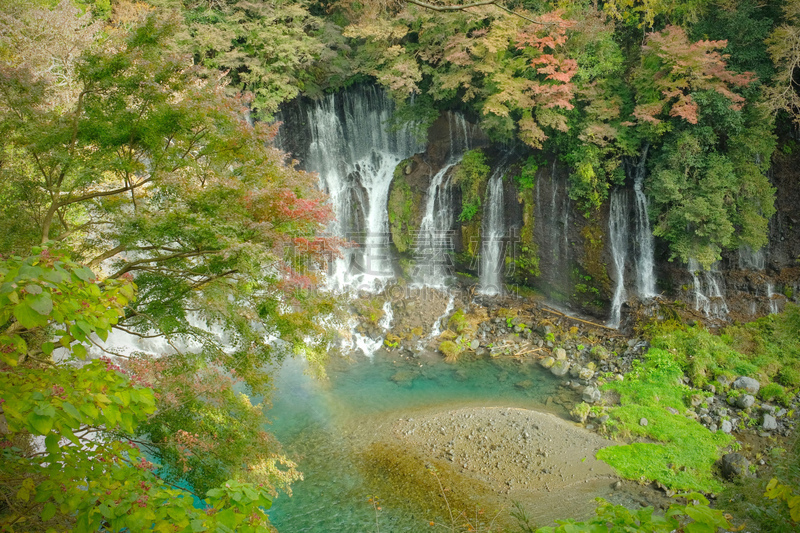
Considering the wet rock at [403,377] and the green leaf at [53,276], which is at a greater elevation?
the green leaf at [53,276]

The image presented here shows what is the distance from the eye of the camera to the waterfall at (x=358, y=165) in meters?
18.0

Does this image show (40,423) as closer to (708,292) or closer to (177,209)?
(177,209)

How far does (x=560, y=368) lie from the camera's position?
12875 mm

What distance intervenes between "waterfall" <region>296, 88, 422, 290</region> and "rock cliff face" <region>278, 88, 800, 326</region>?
0.15 ft

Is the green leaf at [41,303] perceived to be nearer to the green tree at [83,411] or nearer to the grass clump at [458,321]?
the green tree at [83,411]

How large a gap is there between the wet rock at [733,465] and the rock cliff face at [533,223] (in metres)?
5.48

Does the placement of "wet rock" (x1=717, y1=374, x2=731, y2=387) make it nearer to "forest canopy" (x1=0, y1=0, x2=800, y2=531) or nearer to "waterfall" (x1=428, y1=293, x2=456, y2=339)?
"forest canopy" (x1=0, y1=0, x2=800, y2=531)

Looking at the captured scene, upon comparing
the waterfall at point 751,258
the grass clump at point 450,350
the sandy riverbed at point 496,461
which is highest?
the waterfall at point 751,258

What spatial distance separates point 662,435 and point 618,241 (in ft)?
21.1

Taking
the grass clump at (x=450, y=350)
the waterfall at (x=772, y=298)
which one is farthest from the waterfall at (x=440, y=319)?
the waterfall at (x=772, y=298)

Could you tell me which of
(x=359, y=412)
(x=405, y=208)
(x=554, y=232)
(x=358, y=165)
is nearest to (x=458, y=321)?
(x=554, y=232)

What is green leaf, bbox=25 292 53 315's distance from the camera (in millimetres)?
1881

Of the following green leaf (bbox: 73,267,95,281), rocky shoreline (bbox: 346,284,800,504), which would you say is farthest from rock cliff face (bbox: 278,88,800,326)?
green leaf (bbox: 73,267,95,281)

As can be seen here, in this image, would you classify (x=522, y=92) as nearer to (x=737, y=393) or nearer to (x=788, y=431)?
(x=737, y=393)
